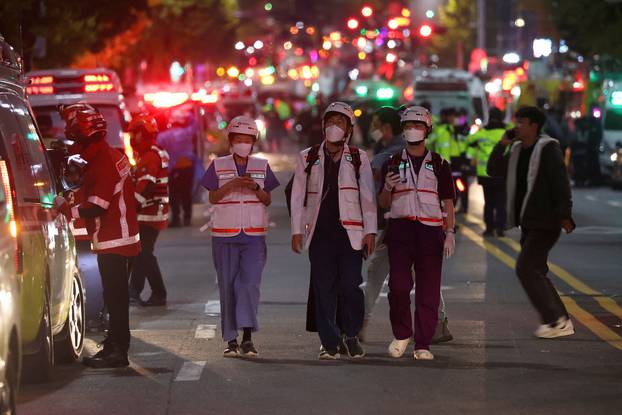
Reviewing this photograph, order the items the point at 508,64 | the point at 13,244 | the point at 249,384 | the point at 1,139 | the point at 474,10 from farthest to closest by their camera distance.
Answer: the point at 474,10 < the point at 508,64 < the point at 249,384 < the point at 1,139 < the point at 13,244

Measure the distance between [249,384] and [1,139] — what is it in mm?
2119

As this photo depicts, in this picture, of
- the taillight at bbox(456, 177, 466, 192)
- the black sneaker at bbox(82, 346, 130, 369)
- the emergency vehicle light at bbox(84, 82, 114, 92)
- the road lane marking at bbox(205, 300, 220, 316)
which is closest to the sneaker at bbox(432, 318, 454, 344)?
the black sneaker at bbox(82, 346, 130, 369)

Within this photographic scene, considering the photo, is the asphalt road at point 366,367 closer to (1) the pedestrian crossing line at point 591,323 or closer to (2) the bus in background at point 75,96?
(1) the pedestrian crossing line at point 591,323

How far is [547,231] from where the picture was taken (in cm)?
1248

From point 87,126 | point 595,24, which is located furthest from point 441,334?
point 595,24

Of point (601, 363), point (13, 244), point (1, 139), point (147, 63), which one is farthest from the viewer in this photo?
point (147, 63)

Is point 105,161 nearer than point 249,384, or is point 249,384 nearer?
point 249,384

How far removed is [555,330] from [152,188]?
4.17 m

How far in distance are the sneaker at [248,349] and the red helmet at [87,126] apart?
5.64ft

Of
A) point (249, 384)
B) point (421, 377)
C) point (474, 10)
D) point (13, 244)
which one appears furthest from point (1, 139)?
point (474, 10)

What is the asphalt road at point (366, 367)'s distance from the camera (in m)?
9.50

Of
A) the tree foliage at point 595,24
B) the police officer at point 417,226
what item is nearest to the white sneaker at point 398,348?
the police officer at point 417,226

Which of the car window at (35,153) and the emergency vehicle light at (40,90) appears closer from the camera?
the car window at (35,153)

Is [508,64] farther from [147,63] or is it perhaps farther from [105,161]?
[105,161]
